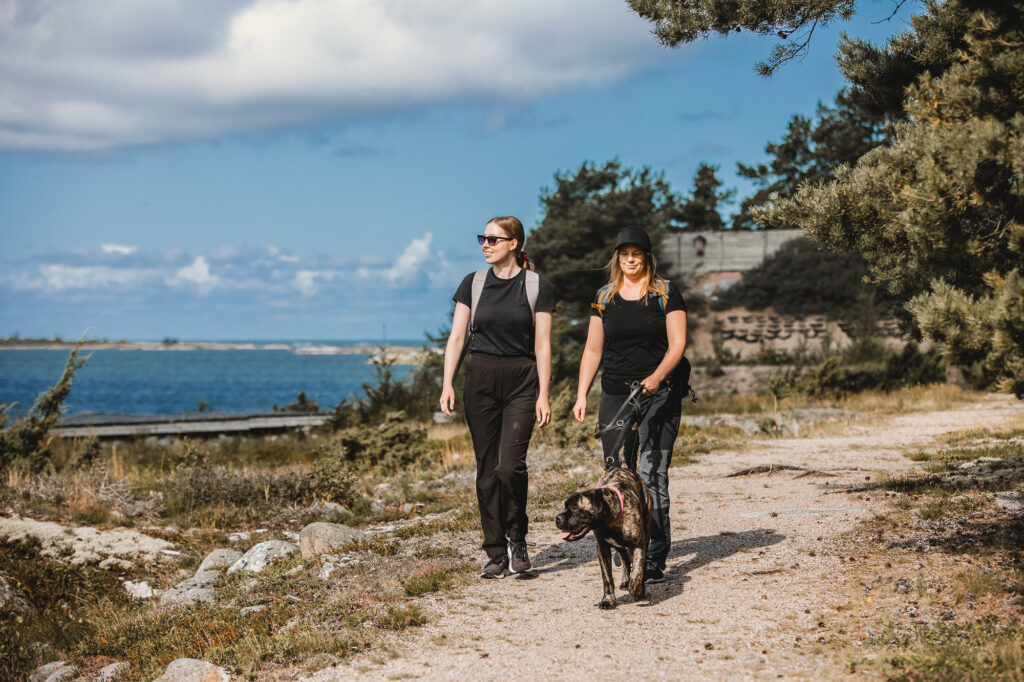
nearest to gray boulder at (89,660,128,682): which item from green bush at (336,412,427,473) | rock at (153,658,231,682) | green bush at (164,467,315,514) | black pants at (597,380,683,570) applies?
A: rock at (153,658,231,682)

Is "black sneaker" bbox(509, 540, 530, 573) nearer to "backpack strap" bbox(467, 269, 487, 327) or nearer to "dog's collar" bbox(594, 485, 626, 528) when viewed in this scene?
"dog's collar" bbox(594, 485, 626, 528)

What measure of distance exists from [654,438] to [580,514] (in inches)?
38.6

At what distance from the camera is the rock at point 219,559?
8.28m

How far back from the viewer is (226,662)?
5.45m

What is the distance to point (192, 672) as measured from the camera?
5.29 meters

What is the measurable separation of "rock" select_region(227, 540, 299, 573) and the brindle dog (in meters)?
3.58

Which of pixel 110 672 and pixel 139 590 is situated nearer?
pixel 110 672

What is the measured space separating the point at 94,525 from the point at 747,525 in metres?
7.29

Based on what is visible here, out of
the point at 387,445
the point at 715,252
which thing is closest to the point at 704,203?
the point at 715,252

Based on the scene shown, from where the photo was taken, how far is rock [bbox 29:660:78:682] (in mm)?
6101

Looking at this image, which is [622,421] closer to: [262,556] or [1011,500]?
[262,556]

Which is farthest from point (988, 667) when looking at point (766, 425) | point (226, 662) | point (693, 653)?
point (766, 425)

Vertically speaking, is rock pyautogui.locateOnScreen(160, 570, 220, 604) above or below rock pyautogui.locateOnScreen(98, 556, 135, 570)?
above

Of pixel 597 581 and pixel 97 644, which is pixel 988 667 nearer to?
pixel 597 581
